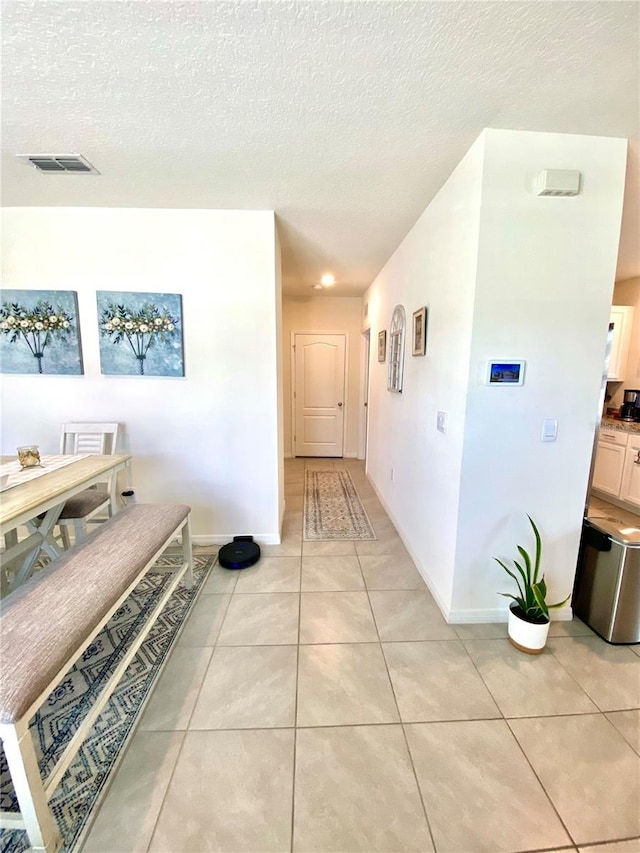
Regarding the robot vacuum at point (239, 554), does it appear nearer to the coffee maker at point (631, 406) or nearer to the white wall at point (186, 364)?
the white wall at point (186, 364)

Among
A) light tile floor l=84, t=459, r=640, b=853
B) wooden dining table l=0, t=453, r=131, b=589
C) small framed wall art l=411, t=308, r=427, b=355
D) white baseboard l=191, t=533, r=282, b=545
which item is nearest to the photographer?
light tile floor l=84, t=459, r=640, b=853

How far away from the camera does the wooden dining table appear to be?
1.29m

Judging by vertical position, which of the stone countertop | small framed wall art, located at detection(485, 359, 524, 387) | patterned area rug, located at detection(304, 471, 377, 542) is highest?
small framed wall art, located at detection(485, 359, 524, 387)

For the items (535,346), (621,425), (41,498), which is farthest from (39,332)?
(621,425)

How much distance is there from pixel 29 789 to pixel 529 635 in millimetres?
1966

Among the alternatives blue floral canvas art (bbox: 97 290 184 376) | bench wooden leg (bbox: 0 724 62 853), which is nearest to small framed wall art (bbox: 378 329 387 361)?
blue floral canvas art (bbox: 97 290 184 376)

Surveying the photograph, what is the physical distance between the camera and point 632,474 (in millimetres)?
3119

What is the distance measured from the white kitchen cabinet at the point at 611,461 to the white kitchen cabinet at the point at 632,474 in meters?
0.04

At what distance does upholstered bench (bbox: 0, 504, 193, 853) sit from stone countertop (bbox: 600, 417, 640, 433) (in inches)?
156

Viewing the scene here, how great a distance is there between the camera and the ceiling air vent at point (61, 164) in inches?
67.9

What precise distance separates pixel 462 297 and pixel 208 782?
89.1 inches

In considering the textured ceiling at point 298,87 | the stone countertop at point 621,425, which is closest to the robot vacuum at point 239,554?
the textured ceiling at point 298,87

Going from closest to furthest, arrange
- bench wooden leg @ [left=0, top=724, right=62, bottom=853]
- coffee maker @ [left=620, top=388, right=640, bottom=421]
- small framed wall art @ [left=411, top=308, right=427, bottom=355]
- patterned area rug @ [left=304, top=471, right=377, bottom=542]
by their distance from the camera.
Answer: bench wooden leg @ [left=0, top=724, right=62, bottom=853] → small framed wall art @ [left=411, top=308, right=427, bottom=355] → patterned area rug @ [left=304, top=471, right=377, bottom=542] → coffee maker @ [left=620, top=388, right=640, bottom=421]

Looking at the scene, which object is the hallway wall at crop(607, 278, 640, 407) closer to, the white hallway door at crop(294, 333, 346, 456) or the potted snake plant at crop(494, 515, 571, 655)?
the potted snake plant at crop(494, 515, 571, 655)
